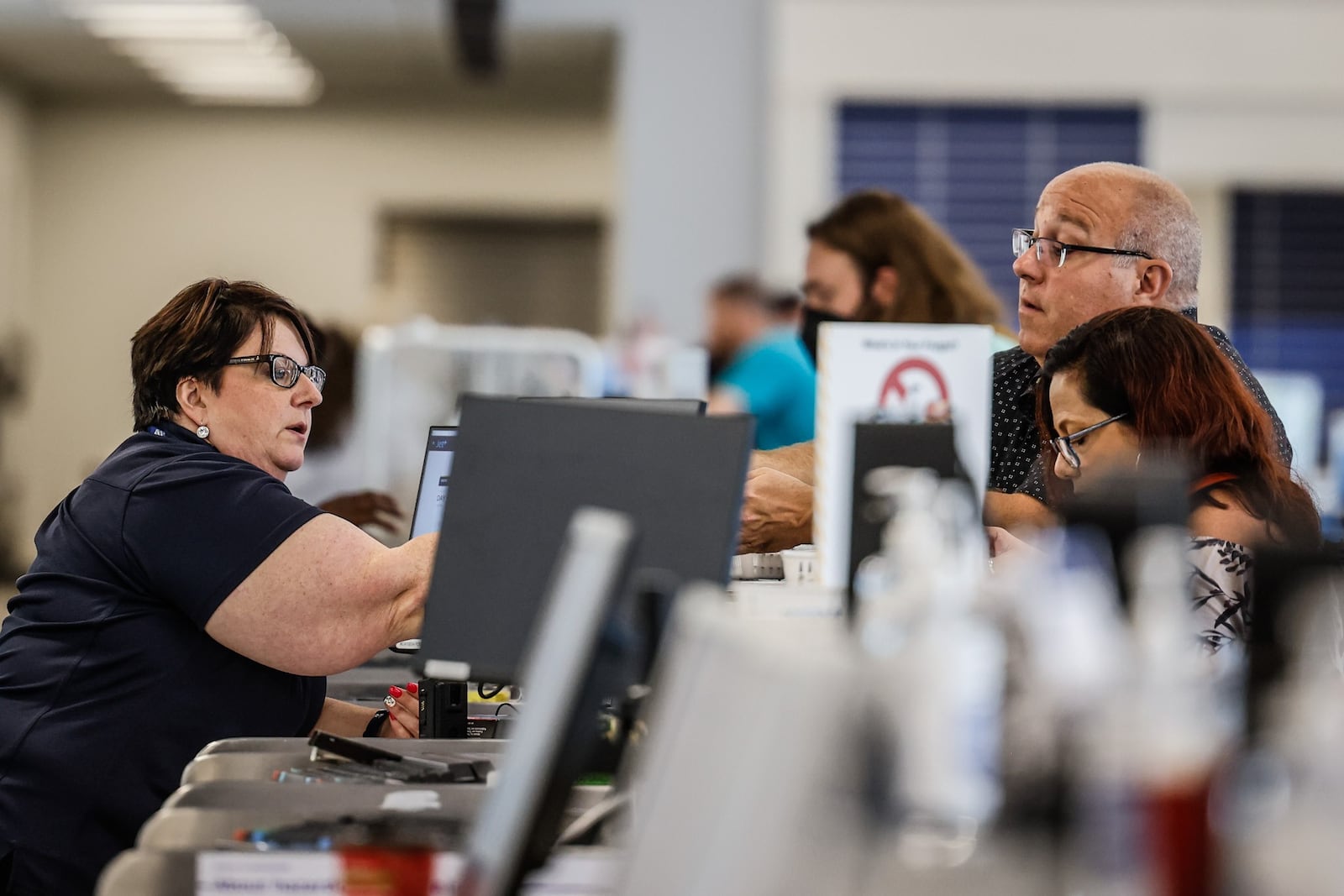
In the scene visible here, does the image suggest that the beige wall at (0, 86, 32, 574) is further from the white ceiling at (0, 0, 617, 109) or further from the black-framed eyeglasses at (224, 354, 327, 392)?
the black-framed eyeglasses at (224, 354, 327, 392)

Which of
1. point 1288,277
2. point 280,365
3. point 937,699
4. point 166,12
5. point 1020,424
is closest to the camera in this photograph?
point 937,699

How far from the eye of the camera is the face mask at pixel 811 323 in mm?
3496

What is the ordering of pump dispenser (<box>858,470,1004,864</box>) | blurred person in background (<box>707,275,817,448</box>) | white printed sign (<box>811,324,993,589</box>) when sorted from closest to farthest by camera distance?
pump dispenser (<box>858,470,1004,864</box>)
white printed sign (<box>811,324,993,589</box>)
blurred person in background (<box>707,275,817,448</box>)

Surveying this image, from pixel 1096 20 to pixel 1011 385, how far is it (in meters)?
5.37

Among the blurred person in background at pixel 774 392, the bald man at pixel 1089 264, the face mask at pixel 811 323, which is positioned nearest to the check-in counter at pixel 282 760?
the bald man at pixel 1089 264

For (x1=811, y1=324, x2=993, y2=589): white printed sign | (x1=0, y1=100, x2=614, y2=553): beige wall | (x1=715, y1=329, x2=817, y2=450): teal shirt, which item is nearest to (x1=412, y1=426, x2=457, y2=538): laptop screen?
(x1=811, y1=324, x2=993, y2=589): white printed sign

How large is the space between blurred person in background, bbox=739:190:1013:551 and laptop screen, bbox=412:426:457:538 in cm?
127

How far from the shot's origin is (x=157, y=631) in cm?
205

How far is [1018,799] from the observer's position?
100 centimetres

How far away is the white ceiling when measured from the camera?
8.20 metres

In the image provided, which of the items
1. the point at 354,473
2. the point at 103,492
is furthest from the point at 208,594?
the point at 354,473

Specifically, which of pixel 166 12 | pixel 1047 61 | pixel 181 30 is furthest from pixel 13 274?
pixel 1047 61

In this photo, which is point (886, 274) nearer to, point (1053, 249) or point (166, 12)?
point (1053, 249)

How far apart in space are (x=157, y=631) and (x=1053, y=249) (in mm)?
1395
